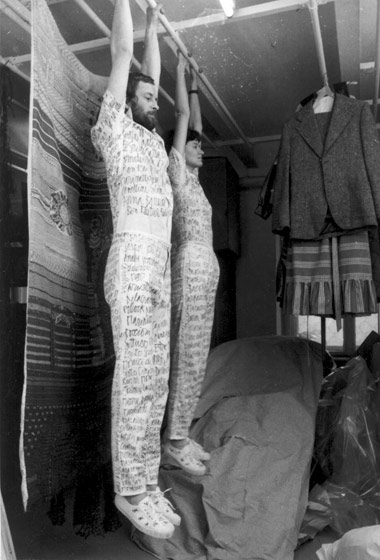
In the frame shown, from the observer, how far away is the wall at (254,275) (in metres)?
2.83


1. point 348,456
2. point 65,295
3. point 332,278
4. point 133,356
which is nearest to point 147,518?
point 133,356

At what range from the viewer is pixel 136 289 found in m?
1.31

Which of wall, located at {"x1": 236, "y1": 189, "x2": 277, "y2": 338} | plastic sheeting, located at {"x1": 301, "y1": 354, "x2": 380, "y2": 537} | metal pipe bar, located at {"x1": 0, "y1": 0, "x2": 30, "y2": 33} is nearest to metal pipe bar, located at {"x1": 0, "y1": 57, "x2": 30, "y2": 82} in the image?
metal pipe bar, located at {"x1": 0, "y1": 0, "x2": 30, "y2": 33}

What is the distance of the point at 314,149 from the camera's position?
1.95 m

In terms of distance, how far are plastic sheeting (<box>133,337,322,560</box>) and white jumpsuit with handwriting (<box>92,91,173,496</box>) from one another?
33cm

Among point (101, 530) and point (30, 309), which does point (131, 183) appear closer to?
point (30, 309)

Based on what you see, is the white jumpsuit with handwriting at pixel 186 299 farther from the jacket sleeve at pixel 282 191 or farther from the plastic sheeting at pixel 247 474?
the jacket sleeve at pixel 282 191

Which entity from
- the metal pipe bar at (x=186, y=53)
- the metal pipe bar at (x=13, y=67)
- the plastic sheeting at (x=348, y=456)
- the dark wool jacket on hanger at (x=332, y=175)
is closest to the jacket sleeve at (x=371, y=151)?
the dark wool jacket on hanger at (x=332, y=175)

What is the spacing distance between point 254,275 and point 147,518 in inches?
70.2

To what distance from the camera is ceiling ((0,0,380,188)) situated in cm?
167

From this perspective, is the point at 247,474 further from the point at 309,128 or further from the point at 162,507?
the point at 309,128

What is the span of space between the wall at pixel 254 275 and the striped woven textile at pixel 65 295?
4.32ft

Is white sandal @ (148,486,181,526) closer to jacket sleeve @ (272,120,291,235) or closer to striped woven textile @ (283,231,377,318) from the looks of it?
striped woven textile @ (283,231,377,318)

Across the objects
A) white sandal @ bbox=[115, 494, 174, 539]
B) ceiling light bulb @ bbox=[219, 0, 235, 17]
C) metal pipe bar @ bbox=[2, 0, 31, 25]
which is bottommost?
white sandal @ bbox=[115, 494, 174, 539]
